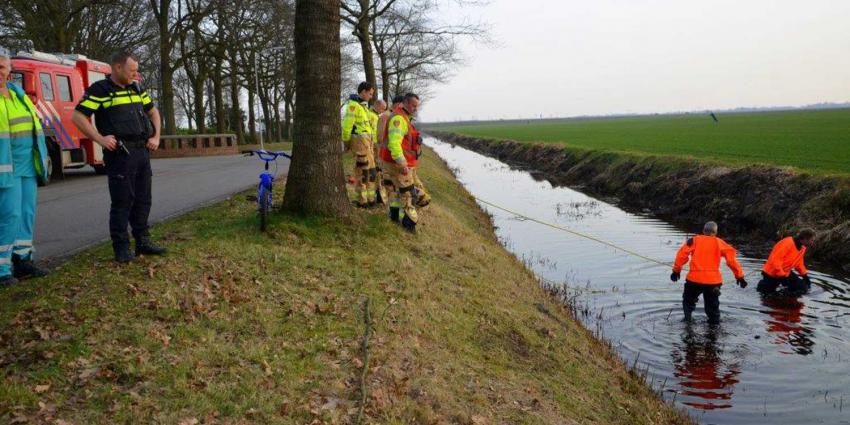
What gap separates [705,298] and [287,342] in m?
6.59

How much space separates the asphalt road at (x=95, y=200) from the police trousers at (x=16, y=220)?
2.80 feet

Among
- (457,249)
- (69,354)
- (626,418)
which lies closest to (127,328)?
(69,354)

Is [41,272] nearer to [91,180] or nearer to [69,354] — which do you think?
[69,354]

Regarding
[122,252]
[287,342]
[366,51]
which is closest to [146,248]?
[122,252]

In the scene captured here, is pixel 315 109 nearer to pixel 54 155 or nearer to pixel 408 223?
pixel 408 223

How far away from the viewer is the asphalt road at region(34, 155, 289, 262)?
7.75 meters

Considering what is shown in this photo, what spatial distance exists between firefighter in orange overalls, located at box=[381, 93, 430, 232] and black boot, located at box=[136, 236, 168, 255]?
361 centimetres

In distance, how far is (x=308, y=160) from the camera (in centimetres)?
819

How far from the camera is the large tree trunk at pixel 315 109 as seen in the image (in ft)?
26.6

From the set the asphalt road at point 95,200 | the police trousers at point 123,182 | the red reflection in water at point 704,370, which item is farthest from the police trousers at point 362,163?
the red reflection in water at point 704,370

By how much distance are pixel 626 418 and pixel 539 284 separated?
16.9 feet

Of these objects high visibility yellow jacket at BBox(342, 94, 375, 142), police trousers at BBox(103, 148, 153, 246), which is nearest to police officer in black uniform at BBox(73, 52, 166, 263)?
police trousers at BBox(103, 148, 153, 246)

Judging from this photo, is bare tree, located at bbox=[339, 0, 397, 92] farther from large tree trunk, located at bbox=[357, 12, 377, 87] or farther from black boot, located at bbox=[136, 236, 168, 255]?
black boot, located at bbox=[136, 236, 168, 255]

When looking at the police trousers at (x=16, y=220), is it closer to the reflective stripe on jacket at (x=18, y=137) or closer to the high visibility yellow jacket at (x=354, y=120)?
the reflective stripe on jacket at (x=18, y=137)
